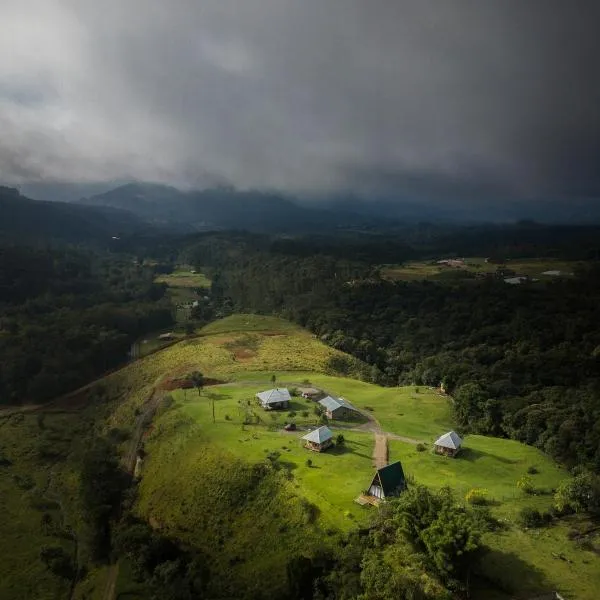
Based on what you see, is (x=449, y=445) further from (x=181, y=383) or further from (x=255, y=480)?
(x=181, y=383)

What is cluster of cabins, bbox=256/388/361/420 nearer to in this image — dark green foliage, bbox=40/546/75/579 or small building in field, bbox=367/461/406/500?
small building in field, bbox=367/461/406/500

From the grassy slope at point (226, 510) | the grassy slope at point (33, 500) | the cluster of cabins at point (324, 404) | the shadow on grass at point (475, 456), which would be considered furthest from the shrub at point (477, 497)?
the grassy slope at point (33, 500)

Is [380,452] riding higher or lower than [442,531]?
lower

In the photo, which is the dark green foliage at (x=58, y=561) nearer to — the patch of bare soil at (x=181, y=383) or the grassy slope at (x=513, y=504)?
the patch of bare soil at (x=181, y=383)

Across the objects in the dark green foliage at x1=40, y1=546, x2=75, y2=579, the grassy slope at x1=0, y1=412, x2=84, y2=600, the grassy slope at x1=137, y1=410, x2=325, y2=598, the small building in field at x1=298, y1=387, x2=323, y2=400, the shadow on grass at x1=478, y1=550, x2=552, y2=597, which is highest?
the shadow on grass at x1=478, y1=550, x2=552, y2=597

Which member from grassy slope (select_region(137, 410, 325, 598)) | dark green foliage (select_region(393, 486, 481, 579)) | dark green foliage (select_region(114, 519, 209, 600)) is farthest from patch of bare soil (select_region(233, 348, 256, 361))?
dark green foliage (select_region(393, 486, 481, 579))

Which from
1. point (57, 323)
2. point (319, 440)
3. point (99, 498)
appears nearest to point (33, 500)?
point (99, 498)
